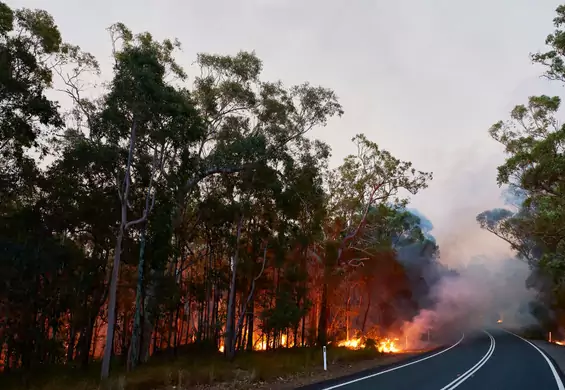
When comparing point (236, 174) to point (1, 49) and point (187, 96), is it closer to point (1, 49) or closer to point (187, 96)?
point (187, 96)

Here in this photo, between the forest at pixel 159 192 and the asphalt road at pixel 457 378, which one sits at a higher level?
the forest at pixel 159 192

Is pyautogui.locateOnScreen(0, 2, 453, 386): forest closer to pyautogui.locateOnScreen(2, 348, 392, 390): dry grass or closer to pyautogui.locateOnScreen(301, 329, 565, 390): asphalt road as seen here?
pyautogui.locateOnScreen(2, 348, 392, 390): dry grass

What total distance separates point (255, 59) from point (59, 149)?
985cm

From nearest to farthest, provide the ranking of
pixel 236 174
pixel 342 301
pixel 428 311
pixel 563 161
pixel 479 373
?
1. pixel 479 373
2. pixel 563 161
3. pixel 236 174
4. pixel 342 301
5. pixel 428 311

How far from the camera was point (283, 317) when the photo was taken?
2319 cm

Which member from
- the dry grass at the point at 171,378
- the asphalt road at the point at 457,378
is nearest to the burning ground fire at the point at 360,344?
the asphalt road at the point at 457,378

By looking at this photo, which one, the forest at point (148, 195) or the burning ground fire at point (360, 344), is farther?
the burning ground fire at point (360, 344)

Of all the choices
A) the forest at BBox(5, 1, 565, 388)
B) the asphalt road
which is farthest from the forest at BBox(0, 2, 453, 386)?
the asphalt road

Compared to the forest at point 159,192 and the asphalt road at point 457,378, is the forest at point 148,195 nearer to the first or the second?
the forest at point 159,192

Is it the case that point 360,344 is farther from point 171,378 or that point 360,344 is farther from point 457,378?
point 171,378

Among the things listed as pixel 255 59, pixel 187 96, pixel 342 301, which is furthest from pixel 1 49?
pixel 342 301

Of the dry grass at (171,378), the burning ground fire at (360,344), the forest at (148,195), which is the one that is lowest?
the burning ground fire at (360,344)

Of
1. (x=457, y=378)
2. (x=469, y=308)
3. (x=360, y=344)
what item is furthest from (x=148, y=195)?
(x=469, y=308)

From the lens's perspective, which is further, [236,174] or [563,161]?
[236,174]
